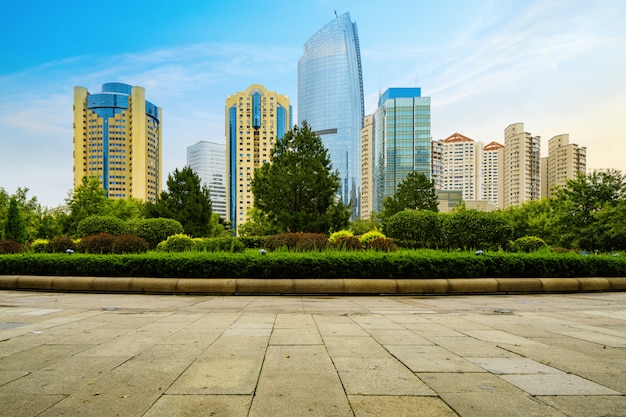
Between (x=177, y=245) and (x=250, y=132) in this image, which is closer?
(x=177, y=245)

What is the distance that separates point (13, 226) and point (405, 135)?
→ 90.9 m

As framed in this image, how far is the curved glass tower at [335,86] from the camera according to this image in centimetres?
17250

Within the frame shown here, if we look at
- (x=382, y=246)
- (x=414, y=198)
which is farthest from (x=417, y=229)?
(x=414, y=198)

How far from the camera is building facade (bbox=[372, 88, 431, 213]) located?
105375 mm

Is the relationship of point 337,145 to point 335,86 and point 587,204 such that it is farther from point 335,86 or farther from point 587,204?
point 587,204

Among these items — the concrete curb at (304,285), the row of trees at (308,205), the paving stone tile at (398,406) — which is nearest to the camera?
the paving stone tile at (398,406)

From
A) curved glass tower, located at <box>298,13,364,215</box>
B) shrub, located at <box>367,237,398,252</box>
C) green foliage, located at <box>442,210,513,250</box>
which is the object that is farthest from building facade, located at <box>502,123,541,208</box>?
shrub, located at <box>367,237,398,252</box>

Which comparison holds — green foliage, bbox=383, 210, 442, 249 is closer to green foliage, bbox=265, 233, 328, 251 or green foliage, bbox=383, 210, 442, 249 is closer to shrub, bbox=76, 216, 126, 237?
green foliage, bbox=265, 233, 328, 251

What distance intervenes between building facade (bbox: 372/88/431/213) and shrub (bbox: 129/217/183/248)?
295ft

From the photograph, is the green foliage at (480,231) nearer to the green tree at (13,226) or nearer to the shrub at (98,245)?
the shrub at (98,245)

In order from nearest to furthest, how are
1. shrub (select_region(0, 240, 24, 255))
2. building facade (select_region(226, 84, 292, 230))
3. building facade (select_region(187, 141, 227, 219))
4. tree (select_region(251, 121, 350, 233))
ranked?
shrub (select_region(0, 240, 24, 255))
tree (select_region(251, 121, 350, 233))
building facade (select_region(226, 84, 292, 230))
building facade (select_region(187, 141, 227, 219))

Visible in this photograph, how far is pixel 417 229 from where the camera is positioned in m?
18.3

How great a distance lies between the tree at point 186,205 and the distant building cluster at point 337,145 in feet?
118

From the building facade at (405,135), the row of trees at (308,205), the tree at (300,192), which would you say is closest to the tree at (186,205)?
the row of trees at (308,205)
